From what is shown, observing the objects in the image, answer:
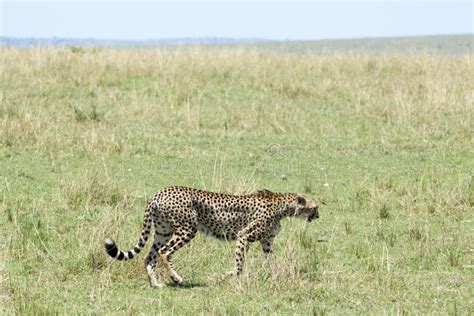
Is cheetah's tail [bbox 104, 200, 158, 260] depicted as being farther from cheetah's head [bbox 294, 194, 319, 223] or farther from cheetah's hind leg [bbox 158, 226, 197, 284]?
cheetah's head [bbox 294, 194, 319, 223]

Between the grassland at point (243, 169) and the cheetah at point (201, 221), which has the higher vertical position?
the cheetah at point (201, 221)

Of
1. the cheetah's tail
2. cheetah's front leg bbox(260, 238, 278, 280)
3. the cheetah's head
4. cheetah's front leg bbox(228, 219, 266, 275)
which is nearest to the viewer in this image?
the cheetah's tail

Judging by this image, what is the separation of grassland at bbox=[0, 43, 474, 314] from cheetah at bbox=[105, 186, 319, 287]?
187 millimetres

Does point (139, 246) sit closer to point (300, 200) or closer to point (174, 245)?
point (174, 245)

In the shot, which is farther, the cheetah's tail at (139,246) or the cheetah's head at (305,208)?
the cheetah's head at (305,208)

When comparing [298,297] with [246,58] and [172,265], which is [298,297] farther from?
[246,58]

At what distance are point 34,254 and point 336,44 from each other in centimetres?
5579

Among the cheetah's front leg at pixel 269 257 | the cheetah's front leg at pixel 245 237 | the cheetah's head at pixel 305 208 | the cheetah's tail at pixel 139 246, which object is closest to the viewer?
the cheetah's tail at pixel 139 246

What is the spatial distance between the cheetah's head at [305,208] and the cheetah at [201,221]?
0.16 m

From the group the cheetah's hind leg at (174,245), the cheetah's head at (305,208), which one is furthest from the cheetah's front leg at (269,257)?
the cheetah's hind leg at (174,245)

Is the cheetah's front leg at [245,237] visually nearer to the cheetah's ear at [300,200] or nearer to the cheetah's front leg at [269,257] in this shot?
the cheetah's front leg at [269,257]

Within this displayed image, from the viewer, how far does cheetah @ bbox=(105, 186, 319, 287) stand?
18.4ft

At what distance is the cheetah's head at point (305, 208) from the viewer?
6.18m

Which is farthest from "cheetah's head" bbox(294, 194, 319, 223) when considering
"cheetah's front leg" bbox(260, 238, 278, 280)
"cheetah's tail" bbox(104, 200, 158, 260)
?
"cheetah's tail" bbox(104, 200, 158, 260)
